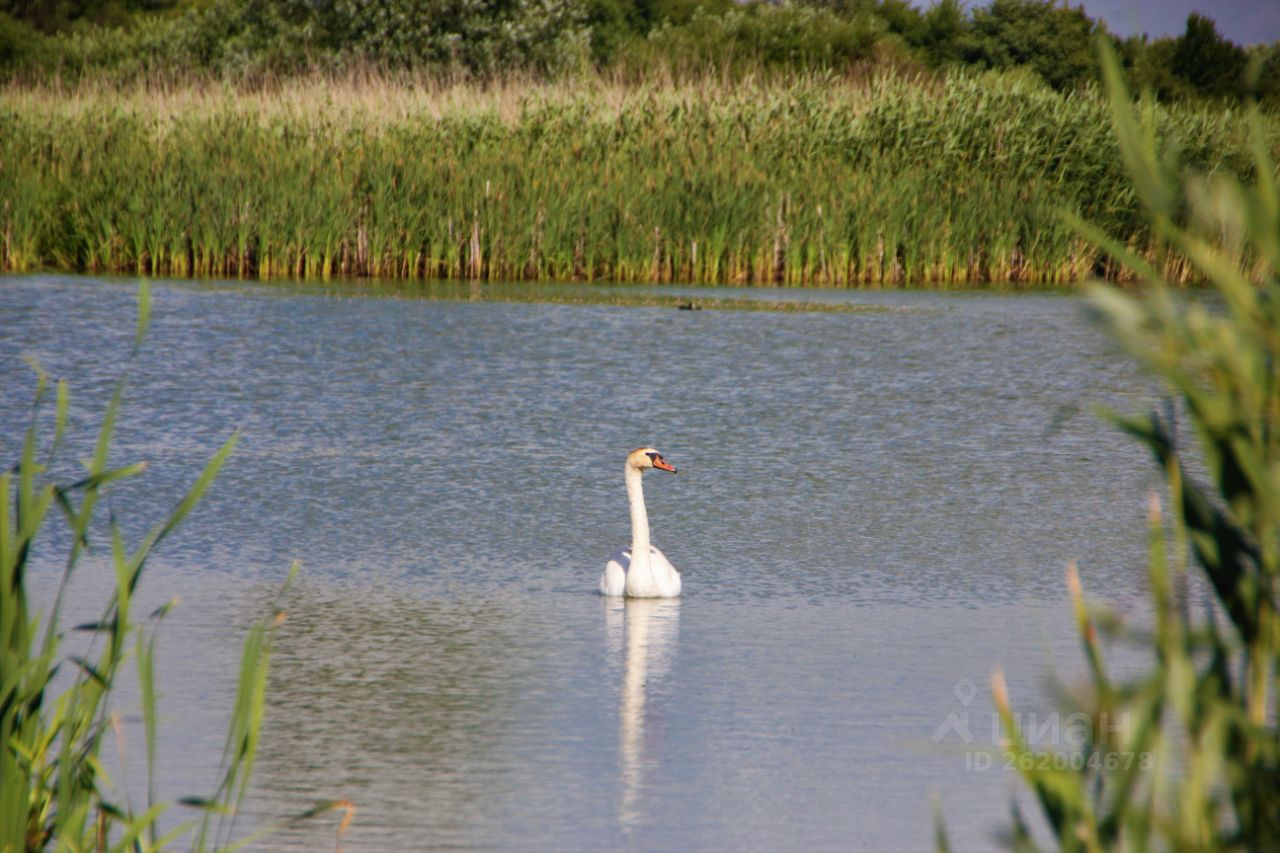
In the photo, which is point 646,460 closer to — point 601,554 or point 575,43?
point 601,554

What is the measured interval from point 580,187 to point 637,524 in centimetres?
1124

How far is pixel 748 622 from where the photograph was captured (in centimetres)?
595

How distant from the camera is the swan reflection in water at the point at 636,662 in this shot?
435cm

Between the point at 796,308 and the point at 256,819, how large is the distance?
11949mm

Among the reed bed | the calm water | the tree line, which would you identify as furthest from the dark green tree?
the calm water

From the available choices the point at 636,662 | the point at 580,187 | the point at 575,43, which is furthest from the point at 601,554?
the point at 575,43

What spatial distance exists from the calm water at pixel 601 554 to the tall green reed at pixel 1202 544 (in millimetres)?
179

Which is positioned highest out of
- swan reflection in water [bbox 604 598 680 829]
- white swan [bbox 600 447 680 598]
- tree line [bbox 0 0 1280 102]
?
tree line [bbox 0 0 1280 102]

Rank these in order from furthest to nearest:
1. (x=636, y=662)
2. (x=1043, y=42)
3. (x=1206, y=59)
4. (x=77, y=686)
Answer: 1. (x=1206, y=59)
2. (x=1043, y=42)
3. (x=636, y=662)
4. (x=77, y=686)

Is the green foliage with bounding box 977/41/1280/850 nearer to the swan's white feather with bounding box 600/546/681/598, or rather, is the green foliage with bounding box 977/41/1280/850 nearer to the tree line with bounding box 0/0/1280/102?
the swan's white feather with bounding box 600/546/681/598

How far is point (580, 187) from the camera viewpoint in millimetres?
17344

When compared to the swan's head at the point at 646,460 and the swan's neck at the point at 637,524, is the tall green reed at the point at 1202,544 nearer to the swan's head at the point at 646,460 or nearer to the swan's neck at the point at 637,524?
the swan's neck at the point at 637,524

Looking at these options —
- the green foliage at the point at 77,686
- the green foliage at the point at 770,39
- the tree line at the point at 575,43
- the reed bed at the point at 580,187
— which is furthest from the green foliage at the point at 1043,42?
the green foliage at the point at 77,686

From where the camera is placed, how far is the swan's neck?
20.4 feet
